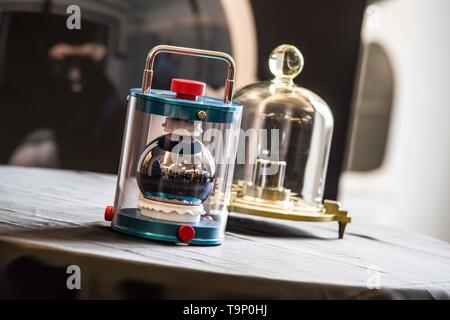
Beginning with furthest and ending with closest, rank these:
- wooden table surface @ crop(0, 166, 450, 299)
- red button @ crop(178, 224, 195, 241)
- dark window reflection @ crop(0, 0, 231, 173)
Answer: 1. dark window reflection @ crop(0, 0, 231, 173)
2. red button @ crop(178, 224, 195, 241)
3. wooden table surface @ crop(0, 166, 450, 299)

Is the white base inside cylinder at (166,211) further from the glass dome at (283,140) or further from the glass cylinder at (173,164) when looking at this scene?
the glass dome at (283,140)

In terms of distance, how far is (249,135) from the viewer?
150 cm

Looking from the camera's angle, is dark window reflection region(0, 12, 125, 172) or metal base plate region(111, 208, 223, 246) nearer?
metal base plate region(111, 208, 223, 246)

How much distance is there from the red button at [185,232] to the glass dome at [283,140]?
11.4 inches

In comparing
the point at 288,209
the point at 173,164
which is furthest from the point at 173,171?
the point at 288,209

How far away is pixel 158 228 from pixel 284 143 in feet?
1.39

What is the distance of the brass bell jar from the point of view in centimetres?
146

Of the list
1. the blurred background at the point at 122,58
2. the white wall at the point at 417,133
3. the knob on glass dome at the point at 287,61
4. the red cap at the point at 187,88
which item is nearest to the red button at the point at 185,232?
the red cap at the point at 187,88

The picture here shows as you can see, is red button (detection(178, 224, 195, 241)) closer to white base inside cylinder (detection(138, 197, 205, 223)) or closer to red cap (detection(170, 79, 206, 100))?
white base inside cylinder (detection(138, 197, 205, 223))

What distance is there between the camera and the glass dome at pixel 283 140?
1461 millimetres

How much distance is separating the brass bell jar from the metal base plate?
0.83ft

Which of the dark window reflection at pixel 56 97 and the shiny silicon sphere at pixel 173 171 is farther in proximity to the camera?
the dark window reflection at pixel 56 97

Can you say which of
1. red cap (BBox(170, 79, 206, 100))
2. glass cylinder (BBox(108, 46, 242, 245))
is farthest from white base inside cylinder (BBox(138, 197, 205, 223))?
red cap (BBox(170, 79, 206, 100))

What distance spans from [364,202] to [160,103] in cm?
241
